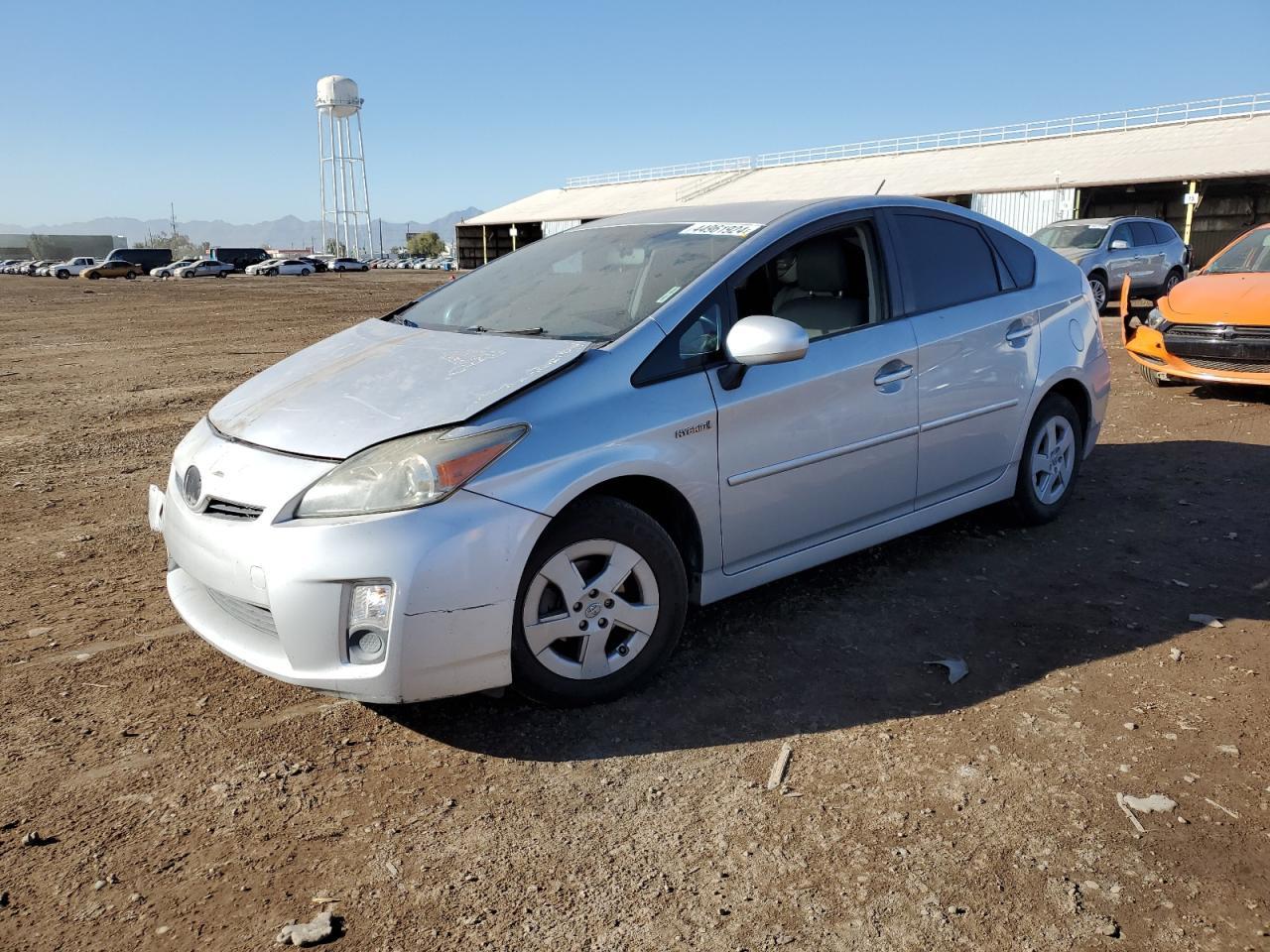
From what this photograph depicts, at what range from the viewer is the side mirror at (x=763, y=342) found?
3465 mm

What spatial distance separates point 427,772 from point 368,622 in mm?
509

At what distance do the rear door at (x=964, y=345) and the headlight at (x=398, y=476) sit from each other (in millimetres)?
2147

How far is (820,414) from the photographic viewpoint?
12.7 feet

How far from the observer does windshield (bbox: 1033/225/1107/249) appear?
53.4 feet

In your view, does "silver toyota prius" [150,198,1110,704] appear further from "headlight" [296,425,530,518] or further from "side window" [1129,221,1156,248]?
"side window" [1129,221,1156,248]

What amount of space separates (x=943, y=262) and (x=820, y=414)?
1.25 meters

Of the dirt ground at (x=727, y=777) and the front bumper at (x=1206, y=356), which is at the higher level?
the front bumper at (x=1206, y=356)

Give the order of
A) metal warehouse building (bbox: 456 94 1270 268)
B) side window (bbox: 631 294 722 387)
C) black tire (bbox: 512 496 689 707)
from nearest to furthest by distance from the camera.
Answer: black tire (bbox: 512 496 689 707)
side window (bbox: 631 294 722 387)
metal warehouse building (bbox: 456 94 1270 268)

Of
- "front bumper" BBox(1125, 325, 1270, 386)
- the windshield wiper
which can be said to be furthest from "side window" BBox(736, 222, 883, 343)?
"front bumper" BBox(1125, 325, 1270, 386)

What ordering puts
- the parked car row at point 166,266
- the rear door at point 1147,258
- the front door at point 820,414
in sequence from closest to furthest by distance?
the front door at point 820,414 < the rear door at point 1147,258 < the parked car row at point 166,266

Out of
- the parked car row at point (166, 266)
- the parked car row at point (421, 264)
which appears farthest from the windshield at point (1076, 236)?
the parked car row at point (421, 264)

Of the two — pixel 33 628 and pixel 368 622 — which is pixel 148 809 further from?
pixel 33 628

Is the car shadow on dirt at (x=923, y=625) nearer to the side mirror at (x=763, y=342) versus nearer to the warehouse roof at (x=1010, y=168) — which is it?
the side mirror at (x=763, y=342)

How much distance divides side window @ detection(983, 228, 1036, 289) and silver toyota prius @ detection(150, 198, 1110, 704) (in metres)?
0.03
